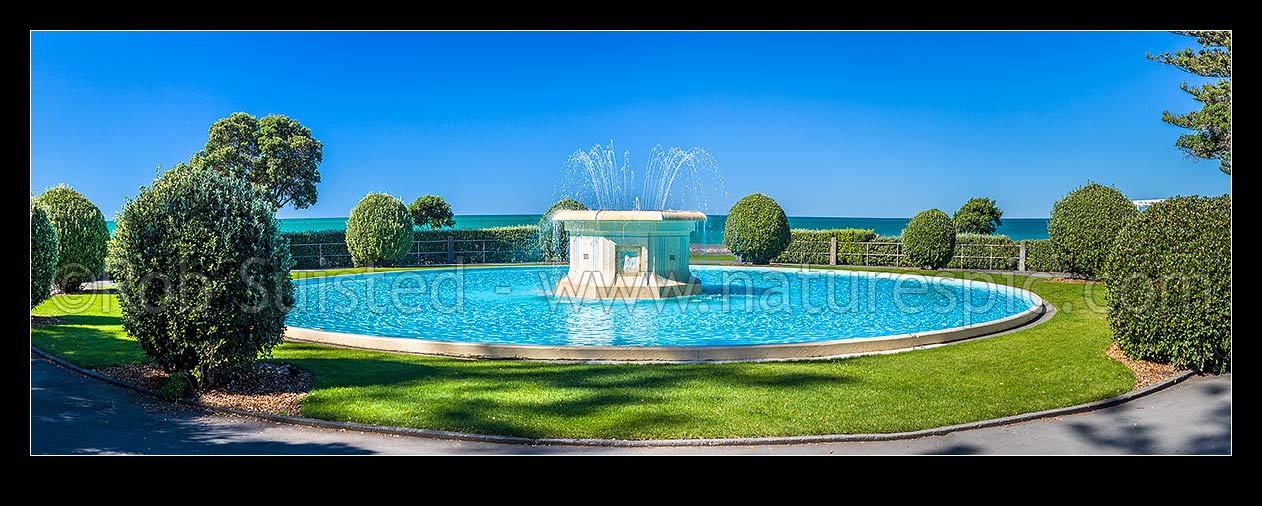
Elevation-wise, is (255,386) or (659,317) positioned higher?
(659,317)

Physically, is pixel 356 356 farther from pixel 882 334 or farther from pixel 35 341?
pixel 882 334

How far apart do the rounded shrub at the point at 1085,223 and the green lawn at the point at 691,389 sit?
919 centimetres

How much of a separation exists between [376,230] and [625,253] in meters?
12.6

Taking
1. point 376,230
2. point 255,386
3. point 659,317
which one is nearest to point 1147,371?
point 659,317

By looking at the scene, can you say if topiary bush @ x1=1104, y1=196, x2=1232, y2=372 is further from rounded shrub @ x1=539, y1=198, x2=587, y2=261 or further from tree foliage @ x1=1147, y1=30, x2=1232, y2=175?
rounded shrub @ x1=539, y1=198, x2=587, y2=261

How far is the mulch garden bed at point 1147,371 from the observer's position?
32.2 feet

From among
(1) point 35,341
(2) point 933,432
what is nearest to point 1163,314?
(2) point 933,432

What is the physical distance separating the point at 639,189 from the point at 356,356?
15173 mm

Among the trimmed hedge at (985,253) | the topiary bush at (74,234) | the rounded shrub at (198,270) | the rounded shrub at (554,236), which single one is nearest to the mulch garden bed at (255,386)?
the rounded shrub at (198,270)

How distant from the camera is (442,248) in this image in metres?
30.8

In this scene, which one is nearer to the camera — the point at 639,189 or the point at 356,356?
the point at 356,356

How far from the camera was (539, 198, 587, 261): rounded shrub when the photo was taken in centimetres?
2978

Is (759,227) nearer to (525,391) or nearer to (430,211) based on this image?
(430,211)

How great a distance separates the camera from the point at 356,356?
10.9 m
